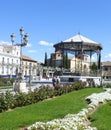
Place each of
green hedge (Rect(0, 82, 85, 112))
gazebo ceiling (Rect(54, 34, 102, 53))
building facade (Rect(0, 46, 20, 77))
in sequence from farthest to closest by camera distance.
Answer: building facade (Rect(0, 46, 20, 77))
gazebo ceiling (Rect(54, 34, 102, 53))
green hedge (Rect(0, 82, 85, 112))

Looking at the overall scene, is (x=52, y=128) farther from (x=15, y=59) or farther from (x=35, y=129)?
(x=15, y=59)

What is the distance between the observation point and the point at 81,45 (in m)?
38.7

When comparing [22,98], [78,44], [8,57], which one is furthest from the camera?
[8,57]

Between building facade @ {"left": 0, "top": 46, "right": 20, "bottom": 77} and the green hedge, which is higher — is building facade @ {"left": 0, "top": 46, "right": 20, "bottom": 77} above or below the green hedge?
above

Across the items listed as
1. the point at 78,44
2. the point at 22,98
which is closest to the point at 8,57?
the point at 78,44

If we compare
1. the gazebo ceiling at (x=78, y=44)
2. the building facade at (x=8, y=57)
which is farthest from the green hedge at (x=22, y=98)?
the building facade at (x=8, y=57)

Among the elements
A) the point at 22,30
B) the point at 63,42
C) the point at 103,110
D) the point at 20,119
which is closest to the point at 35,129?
the point at 20,119

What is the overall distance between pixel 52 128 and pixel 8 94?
23.2 ft

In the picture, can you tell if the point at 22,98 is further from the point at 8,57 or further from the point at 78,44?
the point at 8,57

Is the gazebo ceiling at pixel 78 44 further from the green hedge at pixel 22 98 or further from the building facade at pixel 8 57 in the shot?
the building facade at pixel 8 57

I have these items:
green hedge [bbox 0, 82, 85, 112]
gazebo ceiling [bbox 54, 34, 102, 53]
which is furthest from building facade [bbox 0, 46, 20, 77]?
green hedge [bbox 0, 82, 85, 112]

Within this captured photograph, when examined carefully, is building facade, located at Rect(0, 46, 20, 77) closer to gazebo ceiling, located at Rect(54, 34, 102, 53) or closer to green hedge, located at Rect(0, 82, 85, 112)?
gazebo ceiling, located at Rect(54, 34, 102, 53)

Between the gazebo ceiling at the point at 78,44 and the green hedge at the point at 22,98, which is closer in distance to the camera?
the green hedge at the point at 22,98

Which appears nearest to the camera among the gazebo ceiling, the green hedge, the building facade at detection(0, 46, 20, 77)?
the green hedge
